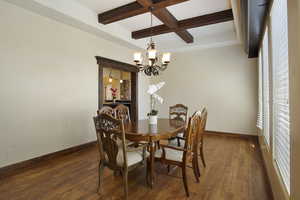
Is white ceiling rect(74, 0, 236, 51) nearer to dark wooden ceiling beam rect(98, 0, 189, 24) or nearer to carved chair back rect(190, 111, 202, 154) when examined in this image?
dark wooden ceiling beam rect(98, 0, 189, 24)

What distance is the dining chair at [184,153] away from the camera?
1.88 metres

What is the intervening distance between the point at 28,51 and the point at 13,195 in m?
2.17

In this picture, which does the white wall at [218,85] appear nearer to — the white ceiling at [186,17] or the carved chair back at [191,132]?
the white ceiling at [186,17]

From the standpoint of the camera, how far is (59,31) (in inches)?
124

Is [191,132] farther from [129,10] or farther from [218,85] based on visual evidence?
[218,85]

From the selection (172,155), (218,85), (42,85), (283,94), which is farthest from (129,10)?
(218,85)

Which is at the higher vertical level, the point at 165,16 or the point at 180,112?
the point at 165,16

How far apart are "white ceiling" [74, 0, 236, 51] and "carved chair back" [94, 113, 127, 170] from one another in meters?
2.46

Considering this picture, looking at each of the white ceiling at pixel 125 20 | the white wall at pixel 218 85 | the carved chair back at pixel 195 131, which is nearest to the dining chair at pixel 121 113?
the carved chair back at pixel 195 131

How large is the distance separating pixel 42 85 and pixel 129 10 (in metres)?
2.17

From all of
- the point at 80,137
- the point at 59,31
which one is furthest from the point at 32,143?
the point at 59,31

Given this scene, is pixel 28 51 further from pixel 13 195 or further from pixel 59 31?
pixel 13 195

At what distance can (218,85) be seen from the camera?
489 cm

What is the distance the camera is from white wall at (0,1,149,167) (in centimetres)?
248
